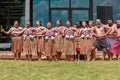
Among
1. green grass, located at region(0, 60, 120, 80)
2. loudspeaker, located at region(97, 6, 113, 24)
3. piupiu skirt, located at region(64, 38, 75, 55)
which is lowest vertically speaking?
green grass, located at region(0, 60, 120, 80)

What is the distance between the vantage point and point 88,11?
31.1 m

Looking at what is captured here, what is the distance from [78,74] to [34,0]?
49.9 ft

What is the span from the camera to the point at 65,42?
22250 millimetres

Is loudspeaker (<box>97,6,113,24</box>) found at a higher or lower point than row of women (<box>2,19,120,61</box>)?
higher

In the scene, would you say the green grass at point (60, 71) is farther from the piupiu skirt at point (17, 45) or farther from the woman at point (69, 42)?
the piupiu skirt at point (17, 45)

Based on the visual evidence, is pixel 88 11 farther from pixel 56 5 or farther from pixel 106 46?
pixel 106 46

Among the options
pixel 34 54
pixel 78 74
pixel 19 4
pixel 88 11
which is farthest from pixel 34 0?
pixel 78 74

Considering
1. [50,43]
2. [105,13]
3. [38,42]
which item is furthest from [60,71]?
[105,13]

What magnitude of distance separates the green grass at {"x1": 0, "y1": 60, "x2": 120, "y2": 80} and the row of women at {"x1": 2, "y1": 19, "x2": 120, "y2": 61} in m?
2.40

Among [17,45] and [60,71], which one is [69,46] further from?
[60,71]

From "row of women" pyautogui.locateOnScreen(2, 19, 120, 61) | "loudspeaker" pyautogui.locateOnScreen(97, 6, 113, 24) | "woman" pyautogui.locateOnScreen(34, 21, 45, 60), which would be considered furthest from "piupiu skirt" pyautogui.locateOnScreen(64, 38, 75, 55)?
"loudspeaker" pyautogui.locateOnScreen(97, 6, 113, 24)

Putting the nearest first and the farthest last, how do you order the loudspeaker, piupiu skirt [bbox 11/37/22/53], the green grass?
1. the green grass
2. piupiu skirt [bbox 11/37/22/53]
3. the loudspeaker

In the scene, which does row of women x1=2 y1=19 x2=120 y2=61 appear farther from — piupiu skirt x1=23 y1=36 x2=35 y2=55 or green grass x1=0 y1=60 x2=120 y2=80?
green grass x1=0 y1=60 x2=120 y2=80

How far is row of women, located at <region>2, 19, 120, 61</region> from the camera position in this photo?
22250 millimetres
